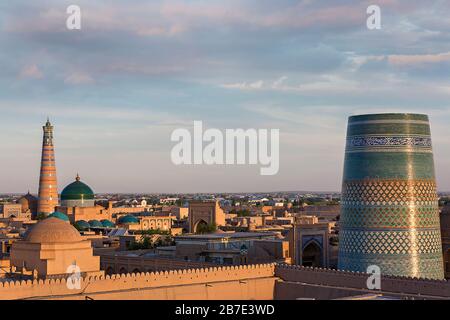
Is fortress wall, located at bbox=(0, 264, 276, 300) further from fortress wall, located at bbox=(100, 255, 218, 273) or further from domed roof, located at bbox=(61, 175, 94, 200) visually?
domed roof, located at bbox=(61, 175, 94, 200)

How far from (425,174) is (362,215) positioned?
6.38 feet

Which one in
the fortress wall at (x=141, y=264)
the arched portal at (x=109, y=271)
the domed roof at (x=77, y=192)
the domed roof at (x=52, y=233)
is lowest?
the arched portal at (x=109, y=271)

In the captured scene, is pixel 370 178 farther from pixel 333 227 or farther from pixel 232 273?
pixel 333 227

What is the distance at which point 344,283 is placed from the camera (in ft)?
63.0

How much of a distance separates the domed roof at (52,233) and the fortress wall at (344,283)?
6.33 m

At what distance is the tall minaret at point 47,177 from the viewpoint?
5234cm

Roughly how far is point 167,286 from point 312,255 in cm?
909

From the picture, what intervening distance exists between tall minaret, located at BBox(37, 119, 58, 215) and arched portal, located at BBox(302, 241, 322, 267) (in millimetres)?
29706

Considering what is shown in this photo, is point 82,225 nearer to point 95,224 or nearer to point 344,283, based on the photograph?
point 95,224

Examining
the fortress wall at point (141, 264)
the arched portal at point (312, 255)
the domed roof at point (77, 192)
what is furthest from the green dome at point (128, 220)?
the arched portal at point (312, 255)

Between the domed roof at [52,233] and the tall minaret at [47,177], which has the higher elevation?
the tall minaret at [47,177]

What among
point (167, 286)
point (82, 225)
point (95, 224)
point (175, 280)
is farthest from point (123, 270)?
point (95, 224)

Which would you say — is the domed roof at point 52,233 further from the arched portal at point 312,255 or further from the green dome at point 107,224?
the green dome at point 107,224
